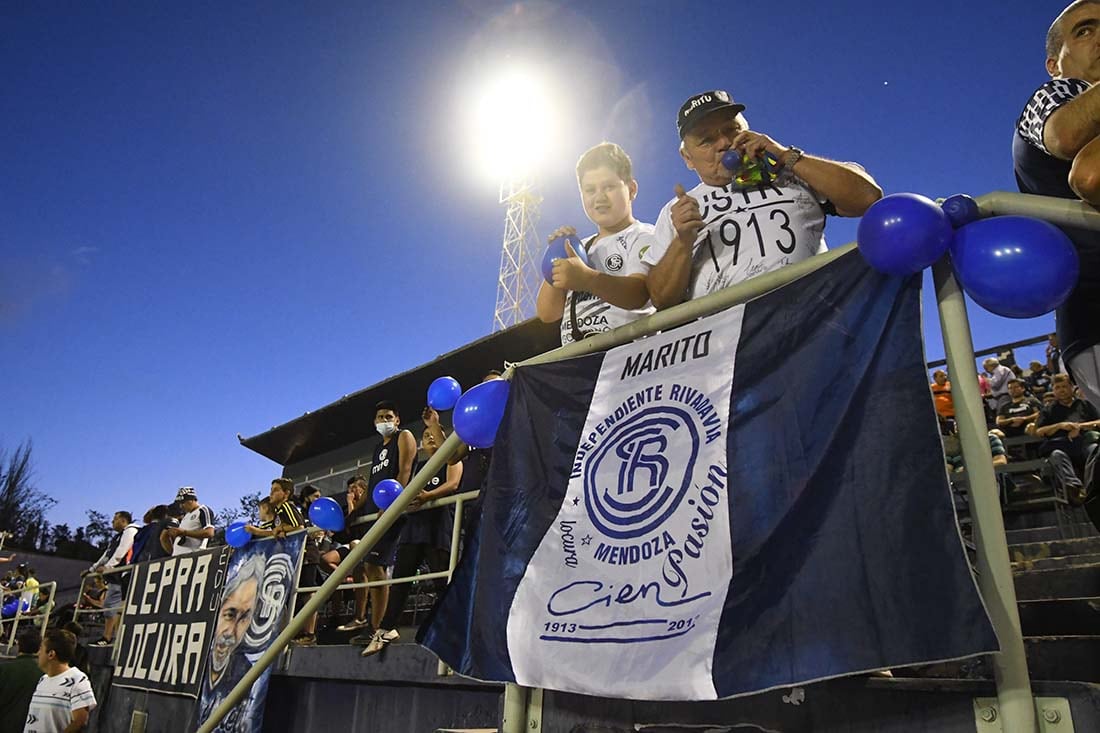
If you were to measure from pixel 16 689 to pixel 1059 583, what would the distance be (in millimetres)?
7524

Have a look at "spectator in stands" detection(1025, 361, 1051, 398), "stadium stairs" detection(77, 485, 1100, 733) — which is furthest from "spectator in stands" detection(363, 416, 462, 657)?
"spectator in stands" detection(1025, 361, 1051, 398)

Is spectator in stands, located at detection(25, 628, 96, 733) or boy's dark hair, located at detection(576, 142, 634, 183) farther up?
boy's dark hair, located at detection(576, 142, 634, 183)

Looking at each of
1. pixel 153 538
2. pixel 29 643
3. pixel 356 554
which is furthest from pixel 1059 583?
pixel 153 538

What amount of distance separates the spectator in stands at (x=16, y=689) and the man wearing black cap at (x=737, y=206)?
6391 mm

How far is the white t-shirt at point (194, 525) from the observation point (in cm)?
870

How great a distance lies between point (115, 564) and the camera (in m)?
10.2

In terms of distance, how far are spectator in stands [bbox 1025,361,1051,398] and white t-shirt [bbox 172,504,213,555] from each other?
9957 mm

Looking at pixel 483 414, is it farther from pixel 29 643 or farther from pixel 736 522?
pixel 29 643

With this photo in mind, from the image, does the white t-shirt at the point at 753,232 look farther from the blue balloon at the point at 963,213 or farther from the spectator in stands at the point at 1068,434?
the spectator in stands at the point at 1068,434

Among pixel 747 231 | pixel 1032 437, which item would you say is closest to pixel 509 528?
pixel 747 231

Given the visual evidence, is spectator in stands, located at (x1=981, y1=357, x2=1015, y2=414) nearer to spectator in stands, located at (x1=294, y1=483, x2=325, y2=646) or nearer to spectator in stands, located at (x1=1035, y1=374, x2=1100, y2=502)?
spectator in stands, located at (x1=1035, y1=374, x2=1100, y2=502)

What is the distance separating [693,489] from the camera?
2.43 m

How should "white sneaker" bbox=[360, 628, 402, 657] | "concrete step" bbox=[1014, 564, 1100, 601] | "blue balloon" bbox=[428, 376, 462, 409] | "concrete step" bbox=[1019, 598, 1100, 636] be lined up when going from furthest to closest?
"blue balloon" bbox=[428, 376, 462, 409] → "white sneaker" bbox=[360, 628, 402, 657] → "concrete step" bbox=[1014, 564, 1100, 601] → "concrete step" bbox=[1019, 598, 1100, 636]

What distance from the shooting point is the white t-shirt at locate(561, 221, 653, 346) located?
11.4 feet
